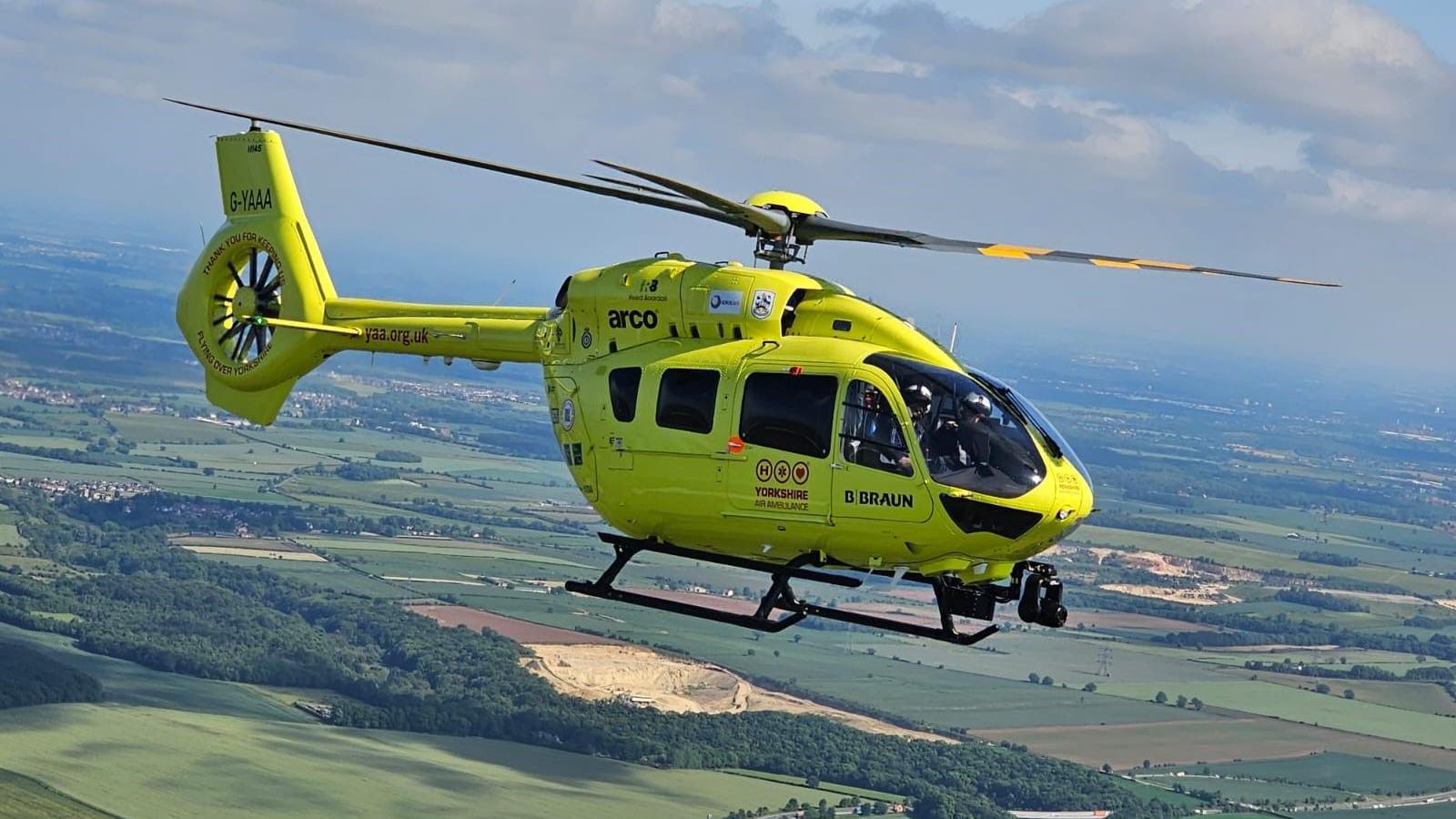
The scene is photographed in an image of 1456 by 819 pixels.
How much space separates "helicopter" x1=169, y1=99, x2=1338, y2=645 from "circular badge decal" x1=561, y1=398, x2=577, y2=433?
0.03m

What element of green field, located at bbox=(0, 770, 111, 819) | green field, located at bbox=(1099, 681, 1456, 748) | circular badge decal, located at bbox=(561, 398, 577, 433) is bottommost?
green field, located at bbox=(0, 770, 111, 819)

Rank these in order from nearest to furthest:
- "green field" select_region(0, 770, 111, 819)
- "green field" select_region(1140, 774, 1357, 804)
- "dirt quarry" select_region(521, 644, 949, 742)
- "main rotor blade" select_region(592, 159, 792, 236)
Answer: "main rotor blade" select_region(592, 159, 792, 236) → "green field" select_region(0, 770, 111, 819) → "green field" select_region(1140, 774, 1357, 804) → "dirt quarry" select_region(521, 644, 949, 742)

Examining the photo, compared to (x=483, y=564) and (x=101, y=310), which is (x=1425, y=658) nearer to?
(x=483, y=564)

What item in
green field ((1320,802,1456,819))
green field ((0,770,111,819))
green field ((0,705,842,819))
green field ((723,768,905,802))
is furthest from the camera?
green field ((1320,802,1456,819))

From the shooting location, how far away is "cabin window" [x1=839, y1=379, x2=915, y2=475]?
15758 mm

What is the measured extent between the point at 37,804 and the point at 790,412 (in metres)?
41.8

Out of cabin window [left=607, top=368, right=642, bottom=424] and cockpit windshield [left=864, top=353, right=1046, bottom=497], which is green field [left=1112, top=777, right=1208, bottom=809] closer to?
cabin window [left=607, top=368, right=642, bottom=424]

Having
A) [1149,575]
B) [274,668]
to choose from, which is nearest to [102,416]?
[274,668]

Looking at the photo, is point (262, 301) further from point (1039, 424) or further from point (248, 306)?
point (1039, 424)

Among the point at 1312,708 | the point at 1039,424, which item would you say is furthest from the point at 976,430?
the point at 1312,708

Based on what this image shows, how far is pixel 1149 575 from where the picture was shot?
10612 centimetres

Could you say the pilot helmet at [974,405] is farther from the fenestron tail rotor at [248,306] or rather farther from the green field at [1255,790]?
the green field at [1255,790]

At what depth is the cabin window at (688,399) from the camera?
55.2 ft

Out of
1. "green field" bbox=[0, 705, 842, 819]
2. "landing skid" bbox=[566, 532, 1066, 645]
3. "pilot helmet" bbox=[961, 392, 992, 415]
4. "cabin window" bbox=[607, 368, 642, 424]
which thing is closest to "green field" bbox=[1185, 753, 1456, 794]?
"green field" bbox=[0, 705, 842, 819]
